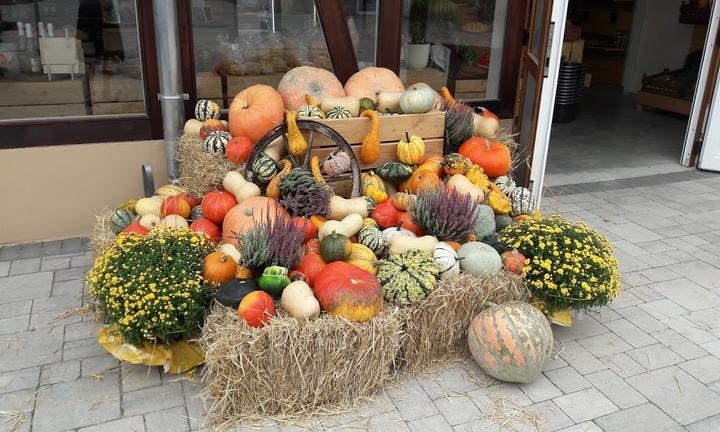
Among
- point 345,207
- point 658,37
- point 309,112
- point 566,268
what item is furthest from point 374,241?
point 658,37

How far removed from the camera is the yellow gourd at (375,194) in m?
4.19

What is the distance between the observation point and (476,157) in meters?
4.72

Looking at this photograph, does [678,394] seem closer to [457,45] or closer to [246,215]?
[246,215]

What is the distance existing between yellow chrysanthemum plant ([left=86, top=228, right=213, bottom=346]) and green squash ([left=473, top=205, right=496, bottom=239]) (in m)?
1.81

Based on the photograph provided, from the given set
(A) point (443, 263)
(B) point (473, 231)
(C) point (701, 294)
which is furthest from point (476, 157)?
(C) point (701, 294)

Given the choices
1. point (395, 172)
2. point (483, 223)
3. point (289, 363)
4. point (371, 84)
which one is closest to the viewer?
point (289, 363)

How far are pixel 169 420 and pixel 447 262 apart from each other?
1.72m

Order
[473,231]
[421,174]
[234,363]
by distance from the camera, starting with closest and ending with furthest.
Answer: [234,363], [473,231], [421,174]

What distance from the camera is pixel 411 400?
3.21 metres

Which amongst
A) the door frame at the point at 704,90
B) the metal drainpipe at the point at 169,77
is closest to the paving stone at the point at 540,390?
the metal drainpipe at the point at 169,77

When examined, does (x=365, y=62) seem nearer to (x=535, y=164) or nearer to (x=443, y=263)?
(x=535, y=164)

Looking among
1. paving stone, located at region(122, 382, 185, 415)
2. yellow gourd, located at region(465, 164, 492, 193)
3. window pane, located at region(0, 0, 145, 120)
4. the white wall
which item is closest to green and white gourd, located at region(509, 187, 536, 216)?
yellow gourd, located at region(465, 164, 492, 193)

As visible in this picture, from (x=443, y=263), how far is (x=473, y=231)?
23.4 inches

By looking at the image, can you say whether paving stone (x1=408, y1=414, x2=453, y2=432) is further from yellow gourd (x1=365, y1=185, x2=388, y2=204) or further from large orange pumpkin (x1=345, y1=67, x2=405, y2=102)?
large orange pumpkin (x1=345, y1=67, x2=405, y2=102)
